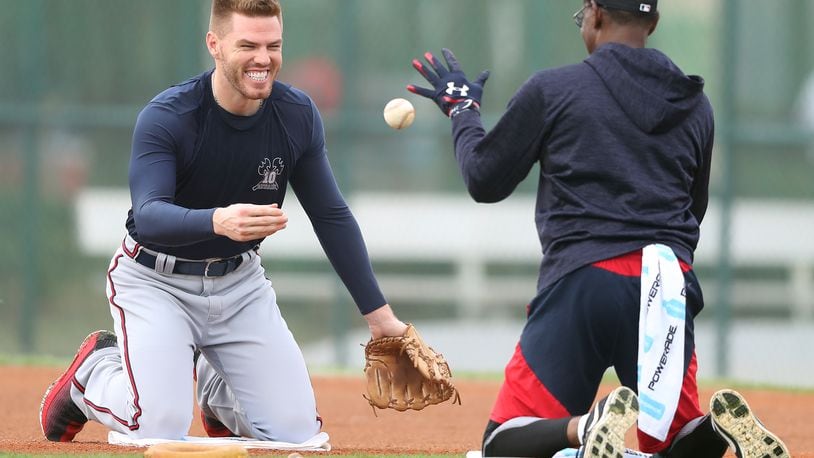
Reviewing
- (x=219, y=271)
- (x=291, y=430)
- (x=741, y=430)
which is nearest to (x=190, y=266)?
(x=219, y=271)

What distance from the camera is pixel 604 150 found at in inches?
159

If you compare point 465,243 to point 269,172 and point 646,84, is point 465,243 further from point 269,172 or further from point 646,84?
point 646,84

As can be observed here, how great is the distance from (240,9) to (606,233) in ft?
5.37

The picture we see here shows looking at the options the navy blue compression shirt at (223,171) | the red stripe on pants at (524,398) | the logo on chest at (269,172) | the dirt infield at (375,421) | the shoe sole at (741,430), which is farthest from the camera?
the dirt infield at (375,421)

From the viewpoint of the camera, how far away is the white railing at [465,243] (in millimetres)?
10055

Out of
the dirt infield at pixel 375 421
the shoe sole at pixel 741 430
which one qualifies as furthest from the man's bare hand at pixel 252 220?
the shoe sole at pixel 741 430

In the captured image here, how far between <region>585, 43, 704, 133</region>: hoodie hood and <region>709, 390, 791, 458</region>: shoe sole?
0.85 metres

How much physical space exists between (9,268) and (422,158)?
329cm

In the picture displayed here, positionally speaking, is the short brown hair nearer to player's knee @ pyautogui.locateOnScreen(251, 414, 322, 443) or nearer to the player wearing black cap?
the player wearing black cap

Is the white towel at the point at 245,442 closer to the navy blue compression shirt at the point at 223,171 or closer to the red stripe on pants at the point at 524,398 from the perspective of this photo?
the navy blue compression shirt at the point at 223,171

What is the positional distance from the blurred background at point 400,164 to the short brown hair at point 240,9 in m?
5.14

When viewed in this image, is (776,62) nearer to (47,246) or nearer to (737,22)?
(737,22)

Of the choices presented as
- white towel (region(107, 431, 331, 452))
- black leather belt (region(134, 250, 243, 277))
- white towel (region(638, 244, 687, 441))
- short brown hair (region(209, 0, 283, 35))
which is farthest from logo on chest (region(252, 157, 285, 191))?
white towel (region(638, 244, 687, 441))

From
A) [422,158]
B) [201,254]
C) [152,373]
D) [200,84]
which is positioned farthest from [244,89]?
[422,158]
